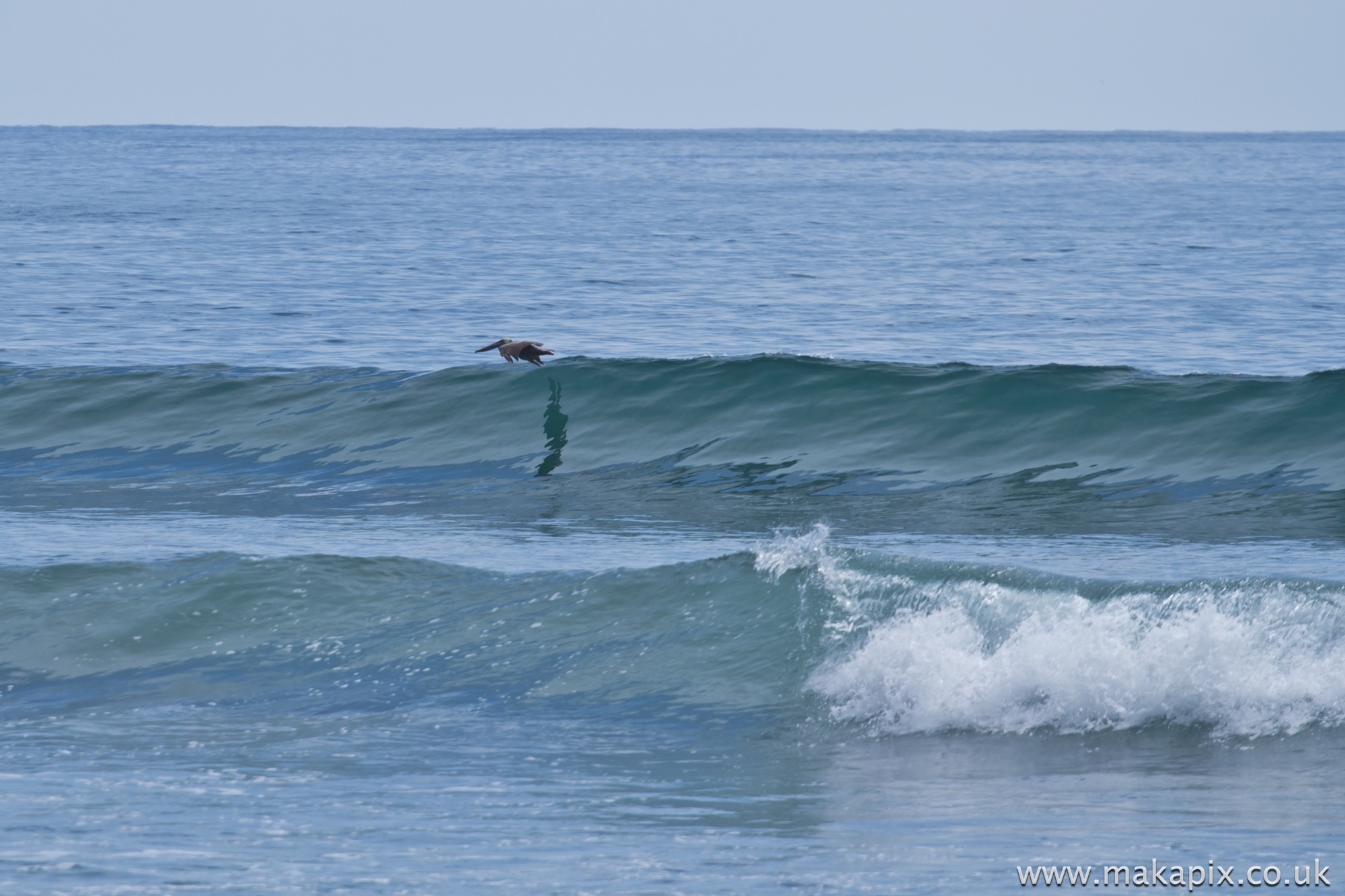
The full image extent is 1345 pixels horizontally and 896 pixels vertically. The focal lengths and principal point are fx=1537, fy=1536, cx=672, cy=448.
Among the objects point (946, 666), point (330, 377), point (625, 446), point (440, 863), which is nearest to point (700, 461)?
point (625, 446)

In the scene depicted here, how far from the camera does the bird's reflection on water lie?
15414 mm

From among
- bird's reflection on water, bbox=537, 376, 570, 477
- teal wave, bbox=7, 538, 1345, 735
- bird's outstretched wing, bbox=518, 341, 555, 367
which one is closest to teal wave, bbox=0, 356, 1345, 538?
bird's reflection on water, bbox=537, 376, 570, 477

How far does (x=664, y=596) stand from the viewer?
31.5 feet

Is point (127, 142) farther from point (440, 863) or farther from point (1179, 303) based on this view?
point (440, 863)

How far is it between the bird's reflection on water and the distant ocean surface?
7 cm

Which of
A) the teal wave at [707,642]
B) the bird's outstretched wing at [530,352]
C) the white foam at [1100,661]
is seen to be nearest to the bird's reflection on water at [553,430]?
the bird's outstretched wing at [530,352]

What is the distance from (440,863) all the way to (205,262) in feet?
112

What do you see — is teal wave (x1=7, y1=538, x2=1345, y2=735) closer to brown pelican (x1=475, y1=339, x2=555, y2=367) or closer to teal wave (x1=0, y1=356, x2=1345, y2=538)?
teal wave (x1=0, y1=356, x2=1345, y2=538)

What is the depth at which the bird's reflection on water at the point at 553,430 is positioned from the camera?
607 inches

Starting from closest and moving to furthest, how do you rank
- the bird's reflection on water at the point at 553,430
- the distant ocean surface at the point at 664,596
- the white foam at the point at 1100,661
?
the distant ocean surface at the point at 664,596, the white foam at the point at 1100,661, the bird's reflection on water at the point at 553,430

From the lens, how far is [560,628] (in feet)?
30.2

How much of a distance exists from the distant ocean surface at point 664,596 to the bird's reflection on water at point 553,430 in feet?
0.22

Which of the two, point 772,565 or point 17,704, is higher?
point 772,565

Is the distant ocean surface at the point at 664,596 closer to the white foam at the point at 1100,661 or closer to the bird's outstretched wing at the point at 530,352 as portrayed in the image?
the white foam at the point at 1100,661
